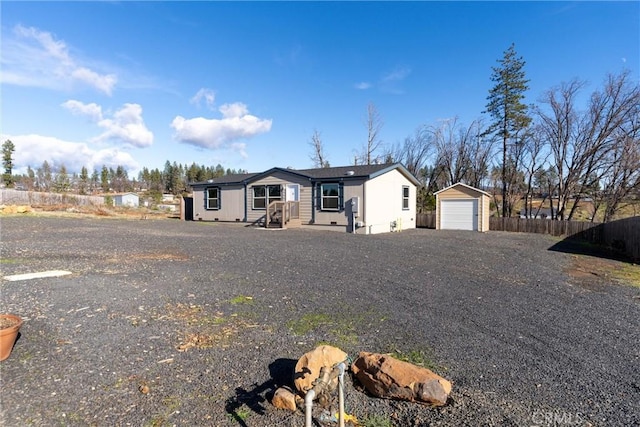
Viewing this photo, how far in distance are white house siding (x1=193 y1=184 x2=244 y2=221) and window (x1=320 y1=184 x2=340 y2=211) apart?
5.40m

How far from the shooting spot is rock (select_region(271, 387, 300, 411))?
2.22 m

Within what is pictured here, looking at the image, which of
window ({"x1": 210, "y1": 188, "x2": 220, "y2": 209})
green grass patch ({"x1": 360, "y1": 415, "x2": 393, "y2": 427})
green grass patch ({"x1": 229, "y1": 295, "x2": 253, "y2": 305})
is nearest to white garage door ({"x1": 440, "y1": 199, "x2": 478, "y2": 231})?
window ({"x1": 210, "y1": 188, "x2": 220, "y2": 209})

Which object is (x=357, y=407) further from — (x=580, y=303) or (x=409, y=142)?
(x=409, y=142)

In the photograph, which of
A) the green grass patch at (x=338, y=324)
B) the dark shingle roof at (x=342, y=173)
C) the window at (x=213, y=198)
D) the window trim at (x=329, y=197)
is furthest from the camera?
the window at (x=213, y=198)

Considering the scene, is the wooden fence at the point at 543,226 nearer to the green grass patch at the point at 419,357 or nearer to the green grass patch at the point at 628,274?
the green grass patch at the point at 628,274

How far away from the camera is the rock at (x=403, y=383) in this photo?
2.29 m

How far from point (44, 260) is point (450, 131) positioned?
96.5ft

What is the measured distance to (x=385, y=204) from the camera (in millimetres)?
16766

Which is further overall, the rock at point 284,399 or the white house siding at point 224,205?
the white house siding at point 224,205

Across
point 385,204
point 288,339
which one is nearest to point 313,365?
point 288,339

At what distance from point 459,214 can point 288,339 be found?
17.3 m

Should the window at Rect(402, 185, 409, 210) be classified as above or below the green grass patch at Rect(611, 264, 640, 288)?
above

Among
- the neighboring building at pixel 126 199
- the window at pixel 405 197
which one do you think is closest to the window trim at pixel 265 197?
the window at pixel 405 197

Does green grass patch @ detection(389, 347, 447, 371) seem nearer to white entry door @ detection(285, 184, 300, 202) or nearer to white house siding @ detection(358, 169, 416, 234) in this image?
white house siding @ detection(358, 169, 416, 234)
